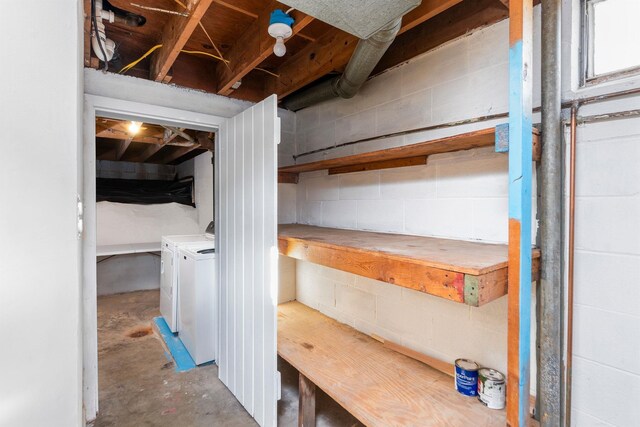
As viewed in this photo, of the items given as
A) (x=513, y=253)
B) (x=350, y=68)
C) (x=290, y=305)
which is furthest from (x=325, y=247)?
(x=290, y=305)

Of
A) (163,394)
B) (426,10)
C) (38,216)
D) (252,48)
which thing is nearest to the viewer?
(38,216)

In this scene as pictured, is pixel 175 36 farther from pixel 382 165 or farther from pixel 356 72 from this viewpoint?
pixel 382 165

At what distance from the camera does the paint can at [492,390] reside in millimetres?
1291

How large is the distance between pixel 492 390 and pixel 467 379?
0.34ft

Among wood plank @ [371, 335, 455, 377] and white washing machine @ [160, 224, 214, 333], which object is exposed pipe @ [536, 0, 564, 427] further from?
white washing machine @ [160, 224, 214, 333]

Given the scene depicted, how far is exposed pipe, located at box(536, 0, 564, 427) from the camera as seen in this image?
1142mm

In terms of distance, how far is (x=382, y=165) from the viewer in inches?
74.5

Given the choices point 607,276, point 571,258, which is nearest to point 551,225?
point 571,258

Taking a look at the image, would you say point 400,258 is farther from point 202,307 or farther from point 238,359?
point 202,307

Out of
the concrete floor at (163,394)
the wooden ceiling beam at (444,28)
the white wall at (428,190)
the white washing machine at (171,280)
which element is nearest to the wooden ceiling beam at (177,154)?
the white washing machine at (171,280)

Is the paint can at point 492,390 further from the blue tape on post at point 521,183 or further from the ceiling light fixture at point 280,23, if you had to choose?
the ceiling light fixture at point 280,23

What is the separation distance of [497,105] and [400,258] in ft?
2.88

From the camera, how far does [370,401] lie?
1387 mm

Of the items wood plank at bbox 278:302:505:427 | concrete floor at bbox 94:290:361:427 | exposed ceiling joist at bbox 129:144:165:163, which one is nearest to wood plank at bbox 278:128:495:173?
wood plank at bbox 278:302:505:427
